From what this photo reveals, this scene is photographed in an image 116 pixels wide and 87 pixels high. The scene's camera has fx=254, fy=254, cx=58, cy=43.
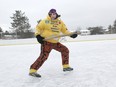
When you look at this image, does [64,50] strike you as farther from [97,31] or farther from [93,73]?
[97,31]

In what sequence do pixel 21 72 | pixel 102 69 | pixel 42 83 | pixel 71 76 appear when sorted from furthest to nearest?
pixel 21 72, pixel 102 69, pixel 71 76, pixel 42 83

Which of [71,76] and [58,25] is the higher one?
[58,25]

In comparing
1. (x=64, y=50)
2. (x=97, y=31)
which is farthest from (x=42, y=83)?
(x=97, y=31)

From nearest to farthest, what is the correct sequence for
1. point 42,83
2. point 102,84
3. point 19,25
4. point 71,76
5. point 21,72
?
1. point 102,84
2. point 42,83
3. point 71,76
4. point 21,72
5. point 19,25

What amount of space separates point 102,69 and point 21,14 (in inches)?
1775

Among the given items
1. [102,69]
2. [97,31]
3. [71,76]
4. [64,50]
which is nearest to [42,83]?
[71,76]

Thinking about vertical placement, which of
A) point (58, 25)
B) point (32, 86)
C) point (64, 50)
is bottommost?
point (32, 86)

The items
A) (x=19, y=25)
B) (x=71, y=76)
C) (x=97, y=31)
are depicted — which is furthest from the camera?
(x=19, y=25)

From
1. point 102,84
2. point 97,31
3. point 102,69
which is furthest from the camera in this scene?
point 97,31

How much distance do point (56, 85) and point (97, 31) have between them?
75.3ft

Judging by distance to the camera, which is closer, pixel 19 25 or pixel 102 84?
pixel 102 84

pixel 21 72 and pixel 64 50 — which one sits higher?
pixel 64 50

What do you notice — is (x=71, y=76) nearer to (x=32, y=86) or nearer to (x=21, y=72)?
(x=32, y=86)

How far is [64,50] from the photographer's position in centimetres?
425
